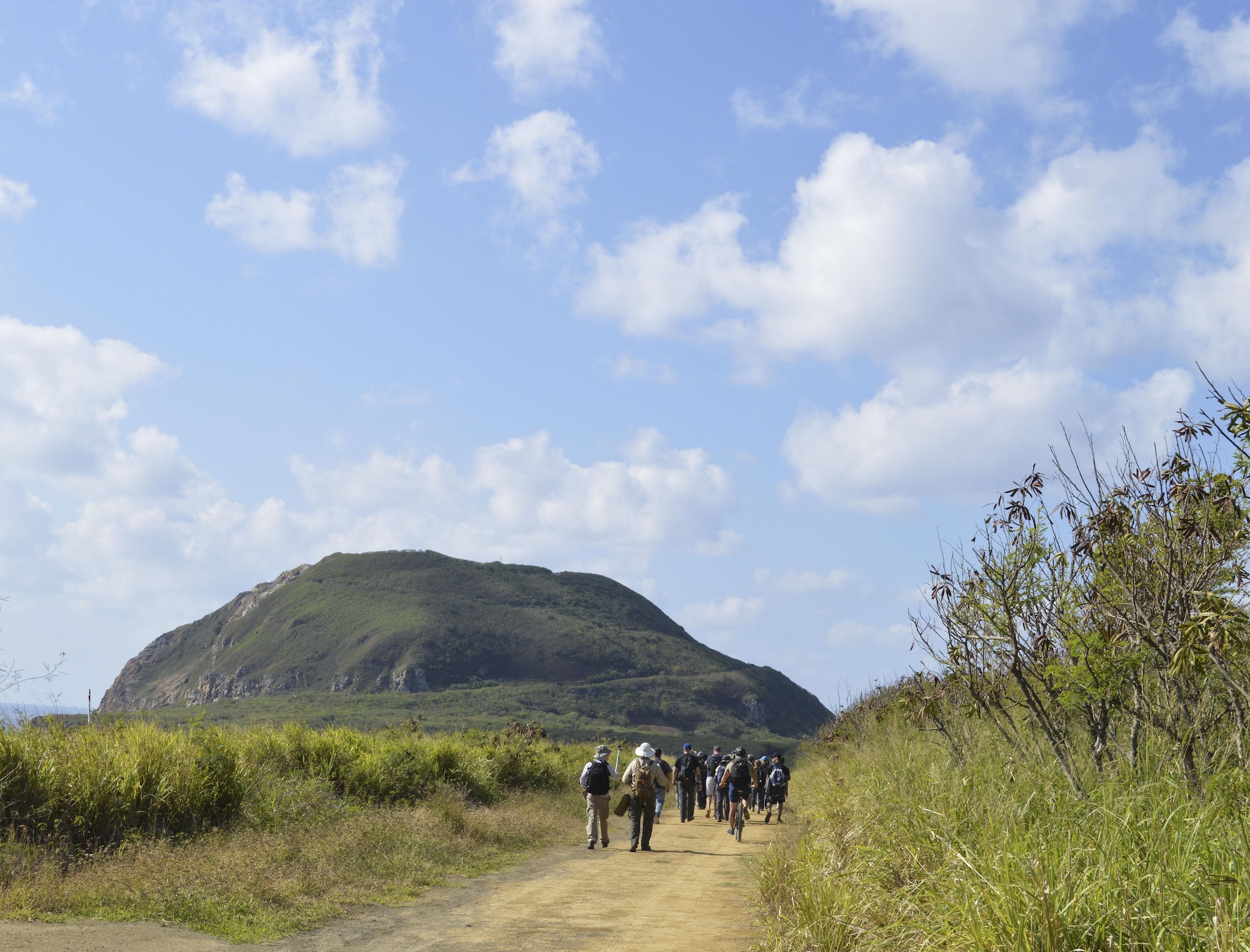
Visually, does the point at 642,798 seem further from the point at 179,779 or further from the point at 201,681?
the point at 201,681

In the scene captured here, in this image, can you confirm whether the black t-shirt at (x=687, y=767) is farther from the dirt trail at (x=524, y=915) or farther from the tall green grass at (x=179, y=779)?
the dirt trail at (x=524, y=915)

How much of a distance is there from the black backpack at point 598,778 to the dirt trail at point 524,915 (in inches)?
47.9

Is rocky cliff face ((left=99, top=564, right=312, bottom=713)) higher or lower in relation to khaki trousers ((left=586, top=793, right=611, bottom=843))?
higher

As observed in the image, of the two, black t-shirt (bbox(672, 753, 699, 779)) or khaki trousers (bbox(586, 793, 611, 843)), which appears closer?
khaki trousers (bbox(586, 793, 611, 843))

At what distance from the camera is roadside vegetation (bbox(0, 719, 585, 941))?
33.1 ft

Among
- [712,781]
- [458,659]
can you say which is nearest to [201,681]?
[458,659]

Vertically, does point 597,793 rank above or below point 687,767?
below

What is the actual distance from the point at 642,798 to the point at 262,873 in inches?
293

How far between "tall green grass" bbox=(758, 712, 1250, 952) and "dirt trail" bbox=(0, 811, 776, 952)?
1.56m

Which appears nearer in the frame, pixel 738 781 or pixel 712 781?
pixel 738 781

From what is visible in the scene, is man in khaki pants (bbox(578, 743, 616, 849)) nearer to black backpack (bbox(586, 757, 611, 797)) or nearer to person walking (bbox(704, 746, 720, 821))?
black backpack (bbox(586, 757, 611, 797))

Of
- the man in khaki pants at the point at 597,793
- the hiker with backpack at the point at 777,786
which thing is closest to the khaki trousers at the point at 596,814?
the man in khaki pants at the point at 597,793

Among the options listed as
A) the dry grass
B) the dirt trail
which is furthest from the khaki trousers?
the dry grass

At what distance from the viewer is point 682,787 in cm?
2381
